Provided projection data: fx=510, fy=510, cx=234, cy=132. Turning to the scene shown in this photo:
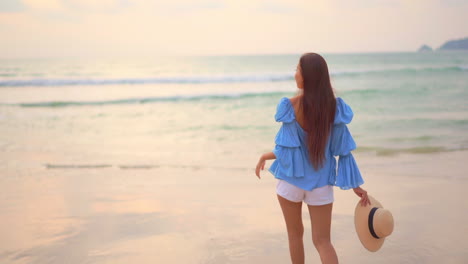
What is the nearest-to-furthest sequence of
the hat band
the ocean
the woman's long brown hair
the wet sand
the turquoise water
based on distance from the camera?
the woman's long brown hair, the hat band, the wet sand, the ocean, the turquoise water

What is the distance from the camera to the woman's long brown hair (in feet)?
9.13

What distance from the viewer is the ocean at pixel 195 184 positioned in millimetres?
4090

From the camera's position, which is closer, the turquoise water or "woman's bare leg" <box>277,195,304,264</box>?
"woman's bare leg" <box>277,195,304,264</box>

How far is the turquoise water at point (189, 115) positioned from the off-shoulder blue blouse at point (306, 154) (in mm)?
389

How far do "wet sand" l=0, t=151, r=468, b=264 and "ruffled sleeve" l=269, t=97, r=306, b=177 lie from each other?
1.26 meters

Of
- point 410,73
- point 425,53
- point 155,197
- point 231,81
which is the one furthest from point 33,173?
point 425,53

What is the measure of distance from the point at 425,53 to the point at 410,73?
19.6 metres

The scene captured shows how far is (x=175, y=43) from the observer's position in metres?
46.6

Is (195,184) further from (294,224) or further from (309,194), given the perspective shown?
(309,194)

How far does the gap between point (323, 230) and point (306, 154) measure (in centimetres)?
46

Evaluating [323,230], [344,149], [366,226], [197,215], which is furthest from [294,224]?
[197,215]

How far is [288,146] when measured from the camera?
2.83 m

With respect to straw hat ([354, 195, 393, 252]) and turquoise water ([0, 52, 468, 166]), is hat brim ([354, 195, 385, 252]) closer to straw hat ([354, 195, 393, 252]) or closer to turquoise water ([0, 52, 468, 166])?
straw hat ([354, 195, 393, 252])

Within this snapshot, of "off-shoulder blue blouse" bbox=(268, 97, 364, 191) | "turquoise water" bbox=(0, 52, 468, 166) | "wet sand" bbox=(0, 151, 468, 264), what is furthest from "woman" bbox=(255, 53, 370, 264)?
"wet sand" bbox=(0, 151, 468, 264)
